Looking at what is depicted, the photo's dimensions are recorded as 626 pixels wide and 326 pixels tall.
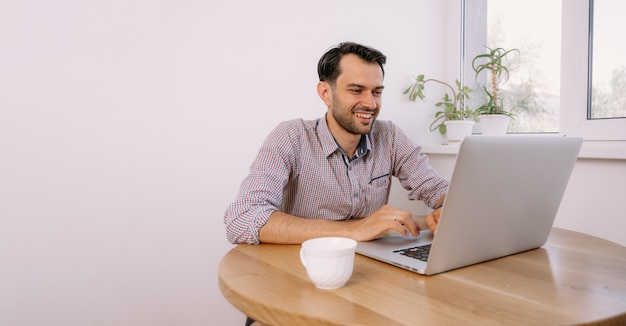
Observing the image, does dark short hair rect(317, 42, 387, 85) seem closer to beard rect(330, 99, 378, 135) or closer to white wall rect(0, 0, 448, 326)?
beard rect(330, 99, 378, 135)

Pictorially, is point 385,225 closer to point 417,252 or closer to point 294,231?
point 417,252

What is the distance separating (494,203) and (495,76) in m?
1.45

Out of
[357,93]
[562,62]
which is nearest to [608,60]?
[562,62]

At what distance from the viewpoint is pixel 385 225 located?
0.99m

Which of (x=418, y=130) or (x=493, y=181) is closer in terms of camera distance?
(x=493, y=181)

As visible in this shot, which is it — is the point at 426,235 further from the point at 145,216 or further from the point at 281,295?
the point at 145,216

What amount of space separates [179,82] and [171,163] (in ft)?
1.07

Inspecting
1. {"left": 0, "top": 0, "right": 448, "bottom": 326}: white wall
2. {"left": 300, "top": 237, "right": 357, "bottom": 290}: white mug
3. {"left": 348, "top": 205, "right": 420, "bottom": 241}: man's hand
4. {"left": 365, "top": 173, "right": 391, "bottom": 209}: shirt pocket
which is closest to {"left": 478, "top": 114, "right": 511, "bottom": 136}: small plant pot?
{"left": 365, "top": 173, "right": 391, "bottom": 209}: shirt pocket

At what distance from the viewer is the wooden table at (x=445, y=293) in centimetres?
60

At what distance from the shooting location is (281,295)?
69 centimetres

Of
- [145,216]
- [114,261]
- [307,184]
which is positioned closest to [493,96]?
[307,184]

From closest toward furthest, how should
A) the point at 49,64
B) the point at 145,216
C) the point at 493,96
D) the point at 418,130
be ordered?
the point at 49,64 → the point at 145,216 → the point at 493,96 → the point at 418,130

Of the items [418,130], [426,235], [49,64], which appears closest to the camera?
[426,235]

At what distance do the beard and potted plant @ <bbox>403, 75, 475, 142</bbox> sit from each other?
735 mm
